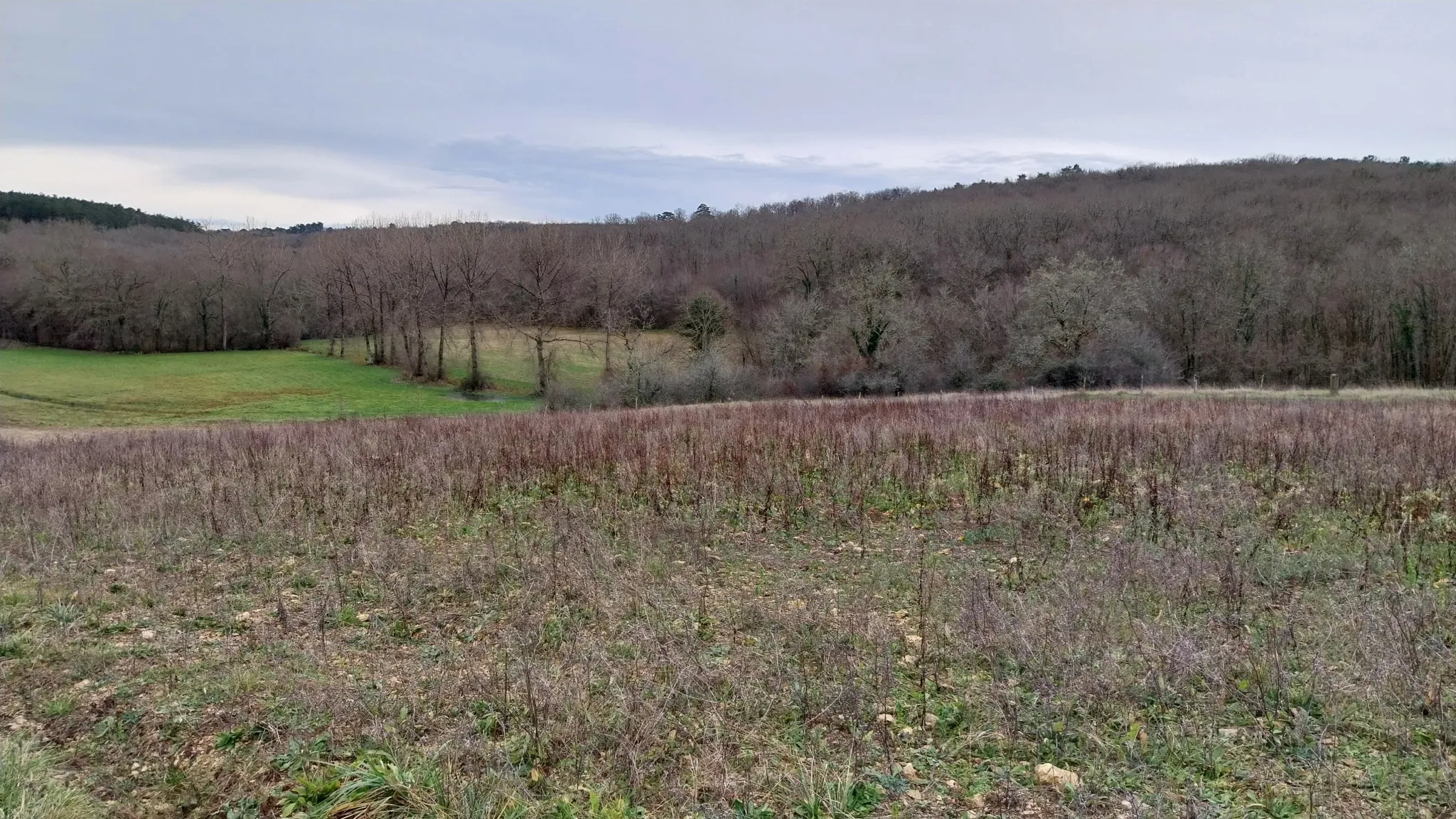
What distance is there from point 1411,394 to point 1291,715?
23.5 metres

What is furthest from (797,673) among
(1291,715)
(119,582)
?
(119,582)

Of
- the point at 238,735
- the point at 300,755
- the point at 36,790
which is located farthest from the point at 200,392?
the point at 300,755

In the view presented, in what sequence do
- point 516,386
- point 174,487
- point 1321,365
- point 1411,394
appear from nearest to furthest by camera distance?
point 174,487, point 1411,394, point 1321,365, point 516,386

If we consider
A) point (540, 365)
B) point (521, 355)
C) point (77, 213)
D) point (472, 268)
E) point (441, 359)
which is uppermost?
point (77, 213)

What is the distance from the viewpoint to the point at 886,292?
4459 centimetres

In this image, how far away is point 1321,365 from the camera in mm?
43844

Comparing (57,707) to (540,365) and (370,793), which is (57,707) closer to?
(370,793)

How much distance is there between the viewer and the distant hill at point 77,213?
101m

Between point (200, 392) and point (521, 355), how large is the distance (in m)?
19.6

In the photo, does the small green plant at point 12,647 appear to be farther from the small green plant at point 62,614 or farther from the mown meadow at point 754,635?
the small green plant at point 62,614

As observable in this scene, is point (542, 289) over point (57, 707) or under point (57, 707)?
over

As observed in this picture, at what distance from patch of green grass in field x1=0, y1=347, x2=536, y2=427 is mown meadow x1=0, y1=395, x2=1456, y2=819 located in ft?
93.6

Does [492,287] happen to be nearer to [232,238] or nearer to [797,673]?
[232,238]

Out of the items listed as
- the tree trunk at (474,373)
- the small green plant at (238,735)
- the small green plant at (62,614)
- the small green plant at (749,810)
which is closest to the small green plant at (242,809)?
the small green plant at (238,735)
